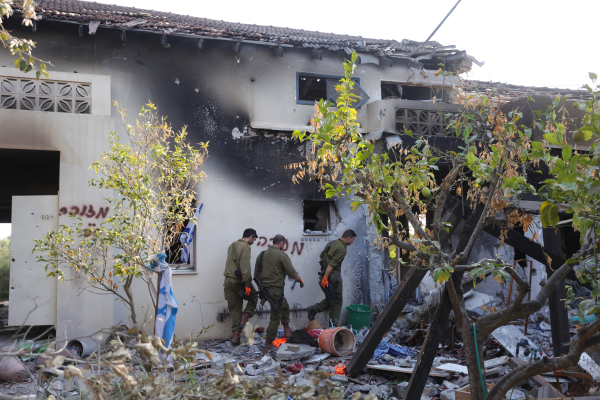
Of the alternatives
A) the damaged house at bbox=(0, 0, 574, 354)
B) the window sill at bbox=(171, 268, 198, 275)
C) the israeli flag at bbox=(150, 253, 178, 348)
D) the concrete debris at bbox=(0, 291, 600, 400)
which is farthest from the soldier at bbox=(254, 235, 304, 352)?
the israeli flag at bbox=(150, 253, 178, 348)

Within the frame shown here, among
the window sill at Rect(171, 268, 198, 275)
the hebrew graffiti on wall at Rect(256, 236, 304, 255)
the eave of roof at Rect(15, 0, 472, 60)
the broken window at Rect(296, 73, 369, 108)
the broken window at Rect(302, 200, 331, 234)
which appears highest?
the eave of roof at Rect(15, 0, 472, 60)

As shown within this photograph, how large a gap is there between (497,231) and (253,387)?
3.98 m

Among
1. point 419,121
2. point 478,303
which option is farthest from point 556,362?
point 419,121

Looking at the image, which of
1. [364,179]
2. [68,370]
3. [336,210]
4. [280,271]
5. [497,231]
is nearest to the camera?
[68,370]

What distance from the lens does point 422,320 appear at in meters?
7.60

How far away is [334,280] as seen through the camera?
25.6 feet

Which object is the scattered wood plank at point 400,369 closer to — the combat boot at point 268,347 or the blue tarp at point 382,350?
the blue tarp at point 382,350

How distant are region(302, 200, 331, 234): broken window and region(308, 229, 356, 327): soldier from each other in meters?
0.75

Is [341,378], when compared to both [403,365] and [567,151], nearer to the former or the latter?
[403,365]

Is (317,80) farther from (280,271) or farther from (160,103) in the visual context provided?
(280,271)

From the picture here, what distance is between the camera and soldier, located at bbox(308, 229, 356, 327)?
7.79 m

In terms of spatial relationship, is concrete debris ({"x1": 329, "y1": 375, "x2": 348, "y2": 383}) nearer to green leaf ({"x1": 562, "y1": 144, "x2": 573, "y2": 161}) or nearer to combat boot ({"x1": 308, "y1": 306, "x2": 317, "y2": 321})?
combat boot ({"x1": 308, "y1": 306, "x2": 317, "y2": 321})

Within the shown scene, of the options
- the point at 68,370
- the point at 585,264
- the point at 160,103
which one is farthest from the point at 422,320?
the point at 68,370

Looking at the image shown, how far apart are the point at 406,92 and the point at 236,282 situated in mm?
6173
